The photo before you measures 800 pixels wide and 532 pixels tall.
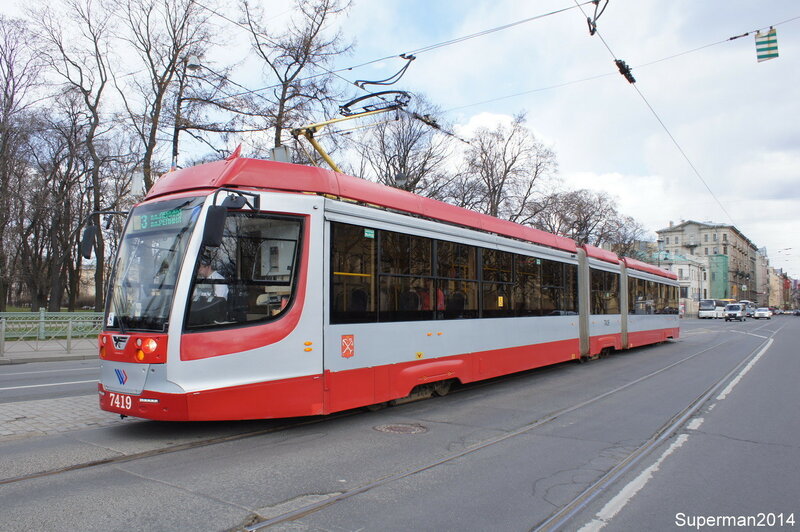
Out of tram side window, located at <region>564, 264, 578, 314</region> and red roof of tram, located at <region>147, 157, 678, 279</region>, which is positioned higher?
red roof of tram, located at <region>147, 157, 678, 279</region>

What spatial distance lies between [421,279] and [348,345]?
5.96 ft

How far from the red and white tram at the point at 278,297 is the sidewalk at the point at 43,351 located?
41.7ft

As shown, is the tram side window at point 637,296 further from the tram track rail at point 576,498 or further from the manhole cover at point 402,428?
the manhole cover at point 402,428

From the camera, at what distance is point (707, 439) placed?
6.54 meters

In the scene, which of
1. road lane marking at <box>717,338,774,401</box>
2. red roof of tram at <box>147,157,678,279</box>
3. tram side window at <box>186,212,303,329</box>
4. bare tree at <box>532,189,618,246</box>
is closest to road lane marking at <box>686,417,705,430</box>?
road lane marking at <box>717,338,774,401</box>

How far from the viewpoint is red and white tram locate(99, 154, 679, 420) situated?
19.0ft

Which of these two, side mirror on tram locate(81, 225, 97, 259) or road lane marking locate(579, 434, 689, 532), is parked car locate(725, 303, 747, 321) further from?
side mirror on tram locate(81, 225, 97, 259)

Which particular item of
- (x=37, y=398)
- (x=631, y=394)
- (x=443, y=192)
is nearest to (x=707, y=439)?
(x=631, y=394)

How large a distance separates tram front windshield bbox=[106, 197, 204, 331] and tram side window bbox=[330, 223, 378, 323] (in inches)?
69.7

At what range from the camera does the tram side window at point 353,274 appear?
6.87 metres

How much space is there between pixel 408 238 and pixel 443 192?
101 ft

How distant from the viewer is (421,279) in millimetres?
8273

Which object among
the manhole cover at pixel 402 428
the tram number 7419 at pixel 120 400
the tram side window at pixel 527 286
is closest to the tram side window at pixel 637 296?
the tram side window at pixel 527 286

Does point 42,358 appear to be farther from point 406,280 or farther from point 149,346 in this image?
point 406,280
